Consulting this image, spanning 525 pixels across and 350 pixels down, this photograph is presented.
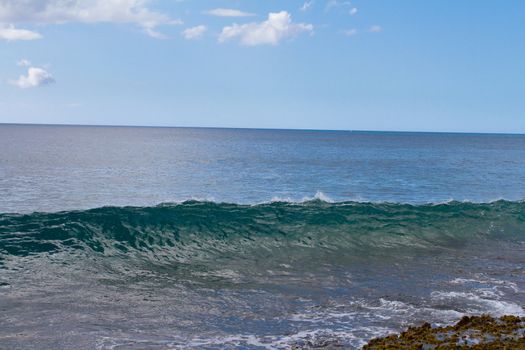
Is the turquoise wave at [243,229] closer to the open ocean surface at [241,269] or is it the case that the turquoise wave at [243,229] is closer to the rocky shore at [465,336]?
the open ocean surface at [241,269]

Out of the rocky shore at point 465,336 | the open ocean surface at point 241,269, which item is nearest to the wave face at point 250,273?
the open ocean surface at point 241,269

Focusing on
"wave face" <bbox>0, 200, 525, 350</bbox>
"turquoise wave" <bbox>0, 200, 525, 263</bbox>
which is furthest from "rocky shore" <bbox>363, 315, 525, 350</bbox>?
"turquoise wave" <bbox>0, 200, 525, 263</bbox>

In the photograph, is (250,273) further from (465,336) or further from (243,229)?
(465,336)

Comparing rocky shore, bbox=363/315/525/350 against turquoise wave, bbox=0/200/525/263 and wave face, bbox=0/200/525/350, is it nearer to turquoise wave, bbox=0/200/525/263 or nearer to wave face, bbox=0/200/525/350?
wave face, bbox=0/200/525/350

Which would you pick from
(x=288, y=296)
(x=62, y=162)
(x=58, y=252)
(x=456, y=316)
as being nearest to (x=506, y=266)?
(x=456, y=316)

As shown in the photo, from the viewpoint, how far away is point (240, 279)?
61.6ft

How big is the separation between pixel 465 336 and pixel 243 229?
15.6 metres

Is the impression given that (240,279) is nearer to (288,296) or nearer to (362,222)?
(288,296)

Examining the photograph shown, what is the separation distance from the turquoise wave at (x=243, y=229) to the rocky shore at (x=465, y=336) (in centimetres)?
1047

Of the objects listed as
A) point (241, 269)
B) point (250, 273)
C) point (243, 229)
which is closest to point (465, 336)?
point (250, 273)

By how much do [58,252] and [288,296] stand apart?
1059cm

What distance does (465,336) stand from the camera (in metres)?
12.1

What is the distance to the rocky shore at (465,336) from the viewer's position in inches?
451

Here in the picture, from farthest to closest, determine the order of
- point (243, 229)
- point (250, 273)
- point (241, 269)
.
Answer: point (243, 229)
point (241, 269)
point (250, 273)
